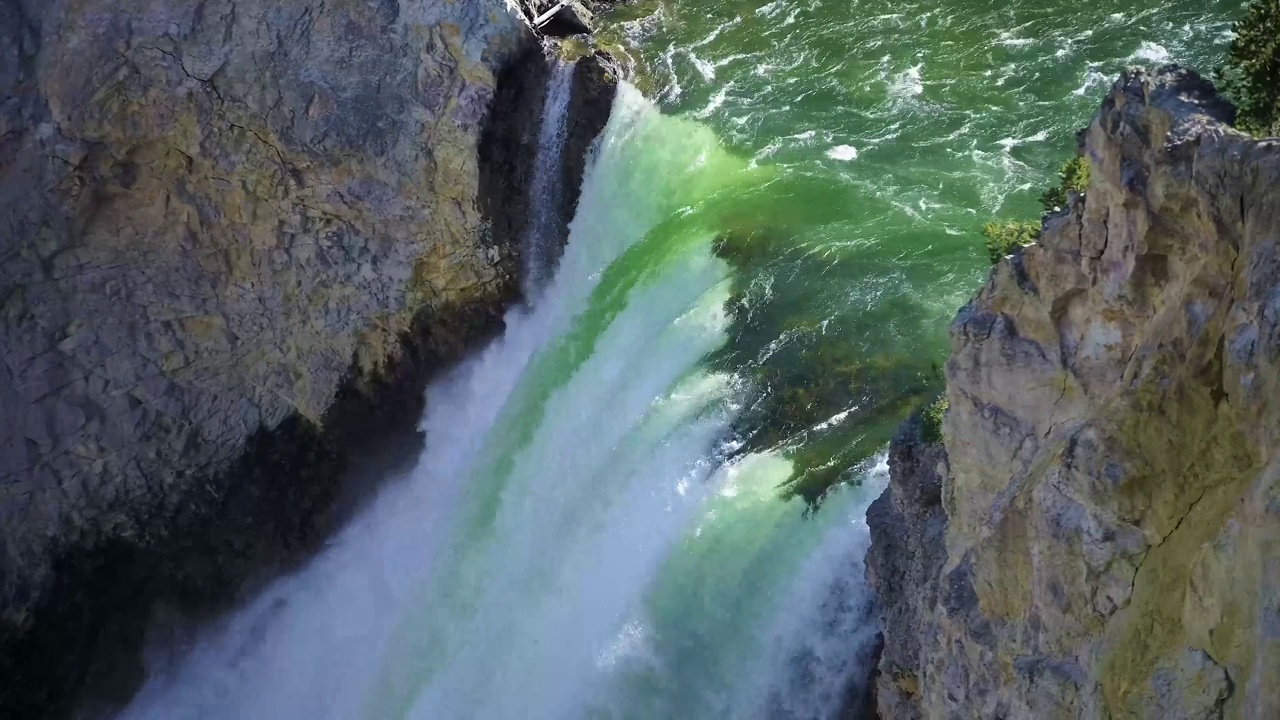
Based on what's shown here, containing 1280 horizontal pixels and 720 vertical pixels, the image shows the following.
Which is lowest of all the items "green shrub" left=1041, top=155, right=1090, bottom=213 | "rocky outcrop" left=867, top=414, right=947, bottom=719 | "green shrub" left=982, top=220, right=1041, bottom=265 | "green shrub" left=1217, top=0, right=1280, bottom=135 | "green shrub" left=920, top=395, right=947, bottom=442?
"rocky outcrop" left=867, top=414, right=947, bottom=719

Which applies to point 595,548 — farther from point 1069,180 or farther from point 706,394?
point 1069,180

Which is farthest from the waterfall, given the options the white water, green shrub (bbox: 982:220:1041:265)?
green shrub (bbox: 982:220:1041:265)

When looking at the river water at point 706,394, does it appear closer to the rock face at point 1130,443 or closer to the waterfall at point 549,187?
the waterfall at point 549,187

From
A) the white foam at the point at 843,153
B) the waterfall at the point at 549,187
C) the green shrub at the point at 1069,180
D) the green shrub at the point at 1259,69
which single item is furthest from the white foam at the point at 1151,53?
the waterfall at the point at 549,187

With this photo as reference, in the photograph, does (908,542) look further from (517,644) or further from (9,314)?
(9,314)

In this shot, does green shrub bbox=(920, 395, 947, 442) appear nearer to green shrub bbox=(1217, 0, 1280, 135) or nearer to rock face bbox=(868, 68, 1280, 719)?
rock face bbox=(868, 68, 1280, 719)

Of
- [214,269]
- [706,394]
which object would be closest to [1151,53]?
[706,394]

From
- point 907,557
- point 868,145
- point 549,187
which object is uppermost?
point 549,187
